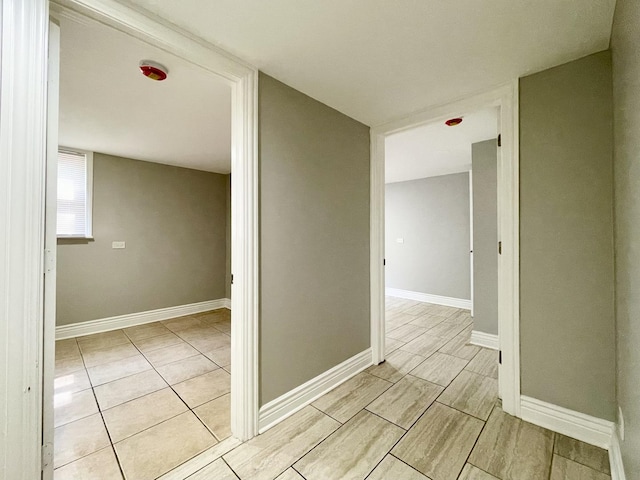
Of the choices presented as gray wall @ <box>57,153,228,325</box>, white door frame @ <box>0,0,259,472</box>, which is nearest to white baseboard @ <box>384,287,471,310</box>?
gray wall @ <box>57,153,228,325</box>

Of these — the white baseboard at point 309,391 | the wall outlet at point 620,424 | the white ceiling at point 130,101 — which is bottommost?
the white baseboard at point 309,391

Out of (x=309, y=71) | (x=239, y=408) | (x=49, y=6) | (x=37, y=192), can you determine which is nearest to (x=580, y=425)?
(x=239, y=408)

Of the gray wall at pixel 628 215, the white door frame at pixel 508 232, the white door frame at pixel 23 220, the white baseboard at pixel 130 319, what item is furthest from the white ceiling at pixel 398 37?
the white baseboard at pixel 130 319

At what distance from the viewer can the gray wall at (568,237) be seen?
148 centimetres

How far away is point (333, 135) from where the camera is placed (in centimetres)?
218

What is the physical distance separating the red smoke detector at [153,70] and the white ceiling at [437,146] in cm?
202

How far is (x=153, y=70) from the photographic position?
5.31 feet

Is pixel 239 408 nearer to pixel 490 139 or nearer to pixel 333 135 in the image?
pixel 333 135

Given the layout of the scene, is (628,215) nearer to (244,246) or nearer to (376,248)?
(376,248)

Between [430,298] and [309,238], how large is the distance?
3.83 m

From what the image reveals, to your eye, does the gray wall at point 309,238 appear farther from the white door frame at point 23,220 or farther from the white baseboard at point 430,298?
the white baseboard at point 430,298

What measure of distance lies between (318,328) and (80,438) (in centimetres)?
163

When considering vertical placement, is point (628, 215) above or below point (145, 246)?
above

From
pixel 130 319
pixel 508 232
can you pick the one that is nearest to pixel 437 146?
pixel 508 232
